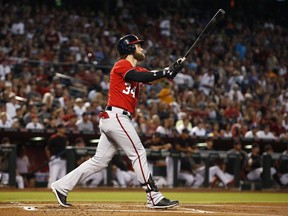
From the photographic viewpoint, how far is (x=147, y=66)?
2144cm

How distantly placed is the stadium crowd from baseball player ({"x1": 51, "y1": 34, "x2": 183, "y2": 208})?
7313 millimetres

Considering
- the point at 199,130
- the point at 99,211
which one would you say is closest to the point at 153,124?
the point at 199,130

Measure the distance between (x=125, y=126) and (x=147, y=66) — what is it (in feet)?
42.6

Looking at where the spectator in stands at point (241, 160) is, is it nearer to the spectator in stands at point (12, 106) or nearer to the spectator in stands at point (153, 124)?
the spectator in stands at point (153, 124)

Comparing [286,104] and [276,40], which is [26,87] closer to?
[286,104]

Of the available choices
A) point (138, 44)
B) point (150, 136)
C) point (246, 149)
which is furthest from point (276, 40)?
point (138, 44)

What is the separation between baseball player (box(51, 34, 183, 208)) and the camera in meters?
8.45

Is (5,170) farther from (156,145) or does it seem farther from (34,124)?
(156,145)

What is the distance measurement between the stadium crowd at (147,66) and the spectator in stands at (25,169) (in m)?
0.70

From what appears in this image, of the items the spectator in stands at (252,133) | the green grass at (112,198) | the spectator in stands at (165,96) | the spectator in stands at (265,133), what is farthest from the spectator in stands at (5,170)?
the spectator in stands at (265,133)

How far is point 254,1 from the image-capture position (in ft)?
107

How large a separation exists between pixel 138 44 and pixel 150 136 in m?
8.35

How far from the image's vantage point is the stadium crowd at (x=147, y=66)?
17641 mm

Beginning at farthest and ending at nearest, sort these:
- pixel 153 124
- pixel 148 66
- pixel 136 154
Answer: pixel 148 66 → pixel 153 124 → pixel 136 154
